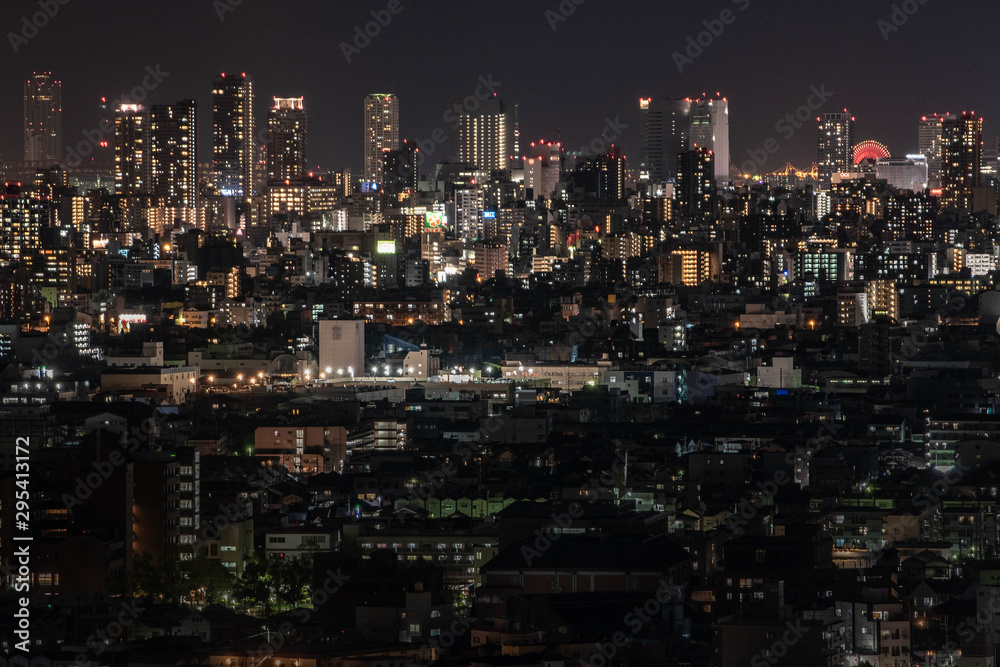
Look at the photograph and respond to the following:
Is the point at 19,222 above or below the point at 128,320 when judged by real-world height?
above

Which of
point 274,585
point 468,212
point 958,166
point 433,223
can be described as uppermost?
point 958,166

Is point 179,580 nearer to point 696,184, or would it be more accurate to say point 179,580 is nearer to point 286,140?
point 696,184

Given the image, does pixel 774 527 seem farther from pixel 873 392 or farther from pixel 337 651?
pixel 873 392

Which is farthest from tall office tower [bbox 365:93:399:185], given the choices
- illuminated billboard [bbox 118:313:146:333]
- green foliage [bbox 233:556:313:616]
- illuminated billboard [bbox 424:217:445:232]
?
green foliage [bbox 233:556:313:616]

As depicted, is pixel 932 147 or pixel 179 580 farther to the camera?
pixel 932 147

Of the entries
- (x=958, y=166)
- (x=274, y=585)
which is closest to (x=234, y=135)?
(x=958, y=166)

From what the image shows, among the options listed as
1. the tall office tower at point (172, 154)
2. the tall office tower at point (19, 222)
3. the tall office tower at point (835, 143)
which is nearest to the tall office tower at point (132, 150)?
the tall office tower at point (172, 154)

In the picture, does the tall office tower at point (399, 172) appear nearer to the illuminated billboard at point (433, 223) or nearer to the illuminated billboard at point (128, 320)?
the illuminated billboard at point (433, 223)
